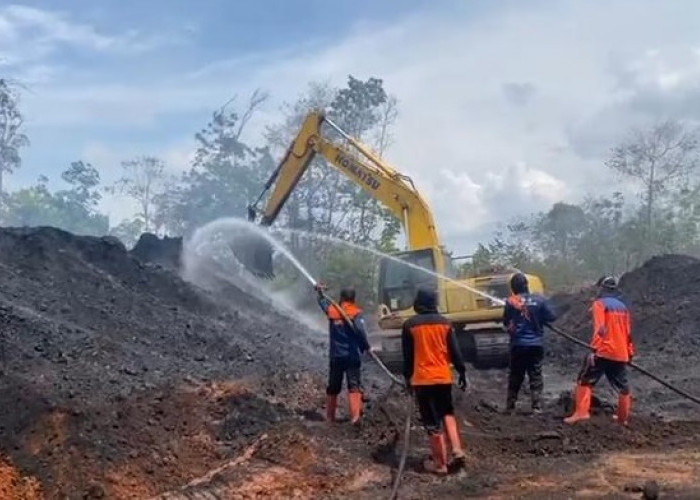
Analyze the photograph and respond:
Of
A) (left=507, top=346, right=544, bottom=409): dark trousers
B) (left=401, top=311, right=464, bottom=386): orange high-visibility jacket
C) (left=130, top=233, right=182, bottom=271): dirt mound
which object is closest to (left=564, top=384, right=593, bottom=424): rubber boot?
(left=507, top=346, right=544, bottom=409): dark trousers

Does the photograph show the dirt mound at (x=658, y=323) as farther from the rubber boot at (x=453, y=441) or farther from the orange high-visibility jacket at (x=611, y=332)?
the rubber boot at (x=453, y=441)

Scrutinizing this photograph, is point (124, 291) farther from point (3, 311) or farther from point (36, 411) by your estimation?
point (36, 411)

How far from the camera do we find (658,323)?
20.0 meters

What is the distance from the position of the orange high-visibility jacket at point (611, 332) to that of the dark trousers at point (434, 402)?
2469 mm

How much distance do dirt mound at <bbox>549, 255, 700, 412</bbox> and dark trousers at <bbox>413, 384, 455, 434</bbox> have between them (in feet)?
17.6

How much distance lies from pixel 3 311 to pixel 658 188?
1263 inches

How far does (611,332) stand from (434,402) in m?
2.68

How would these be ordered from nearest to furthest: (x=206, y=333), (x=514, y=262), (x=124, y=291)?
(x=206, y=333) < (x=124, y=291) < (x=514, y=262)

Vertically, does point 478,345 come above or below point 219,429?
above

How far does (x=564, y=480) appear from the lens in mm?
7605

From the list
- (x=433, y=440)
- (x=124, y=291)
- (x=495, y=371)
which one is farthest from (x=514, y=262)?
(x=433, y=440)

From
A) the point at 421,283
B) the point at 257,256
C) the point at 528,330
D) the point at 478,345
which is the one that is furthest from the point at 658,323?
the point at 528,330

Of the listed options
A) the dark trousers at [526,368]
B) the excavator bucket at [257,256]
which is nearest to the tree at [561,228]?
the excavator bucket at [257,256]

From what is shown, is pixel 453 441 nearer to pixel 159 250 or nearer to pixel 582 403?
pixel 582 403
